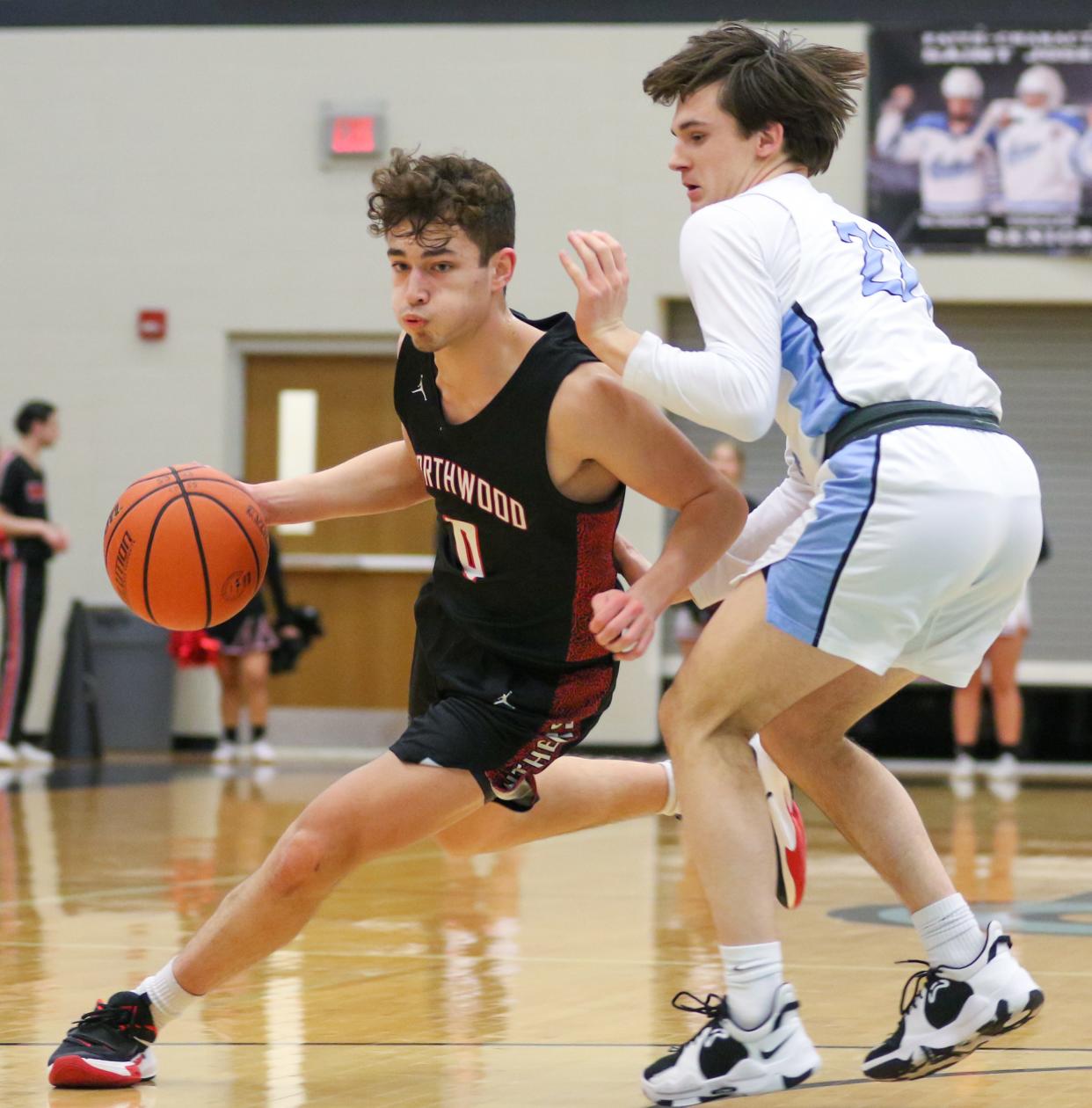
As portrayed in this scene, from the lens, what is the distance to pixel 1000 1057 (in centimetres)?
350

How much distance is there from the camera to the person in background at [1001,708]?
36.6 feet

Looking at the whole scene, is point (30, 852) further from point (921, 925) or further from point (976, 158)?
point (976, 158)

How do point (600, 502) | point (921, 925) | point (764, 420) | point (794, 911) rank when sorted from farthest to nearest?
point (794, 911), point (600, 502), point (921, 925), point (764, 420)

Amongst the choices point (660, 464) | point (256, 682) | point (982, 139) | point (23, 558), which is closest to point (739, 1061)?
point (660, 464)

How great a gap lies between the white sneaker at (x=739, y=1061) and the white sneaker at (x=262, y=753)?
911 cm

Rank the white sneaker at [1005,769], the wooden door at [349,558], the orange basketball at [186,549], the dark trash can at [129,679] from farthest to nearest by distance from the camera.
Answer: the wooden door at [349,558], the dark trash can at [129,679], the white sneaker at [1005,769], the orange basketball at [186,549]

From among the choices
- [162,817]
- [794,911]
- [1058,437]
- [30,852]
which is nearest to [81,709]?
[162,817]

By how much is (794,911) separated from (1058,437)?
25.5 feet

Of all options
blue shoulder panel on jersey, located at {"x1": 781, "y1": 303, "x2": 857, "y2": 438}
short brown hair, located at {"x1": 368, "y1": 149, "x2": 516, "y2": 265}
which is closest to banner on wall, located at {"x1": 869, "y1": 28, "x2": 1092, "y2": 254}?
short brown hair, located at {"x1": 368, "y1": 149, "x2": 516, "y2": 265}

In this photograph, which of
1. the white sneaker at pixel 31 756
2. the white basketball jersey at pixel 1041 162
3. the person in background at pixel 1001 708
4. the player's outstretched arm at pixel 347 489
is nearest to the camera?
the player's outstretched arm at pixel 347 489

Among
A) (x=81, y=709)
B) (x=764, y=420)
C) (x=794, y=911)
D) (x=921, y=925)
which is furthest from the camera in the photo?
(x=81, y=709)

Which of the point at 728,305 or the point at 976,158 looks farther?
the point at 976,158

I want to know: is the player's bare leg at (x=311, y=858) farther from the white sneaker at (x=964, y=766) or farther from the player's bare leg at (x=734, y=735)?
the white sneaker at (x=964, y=766)

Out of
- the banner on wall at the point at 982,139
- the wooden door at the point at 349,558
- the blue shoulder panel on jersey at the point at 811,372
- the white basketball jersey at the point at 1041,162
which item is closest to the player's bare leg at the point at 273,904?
the blue shoulder panel on jersey at the point at 811,372
